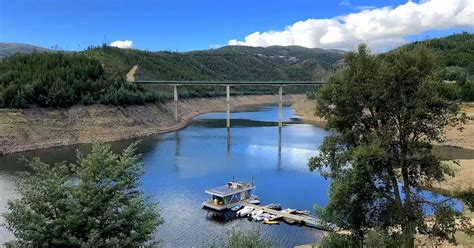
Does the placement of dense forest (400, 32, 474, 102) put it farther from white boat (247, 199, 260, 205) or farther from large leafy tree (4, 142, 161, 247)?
large leafy tree (4, 142, 161, 247)

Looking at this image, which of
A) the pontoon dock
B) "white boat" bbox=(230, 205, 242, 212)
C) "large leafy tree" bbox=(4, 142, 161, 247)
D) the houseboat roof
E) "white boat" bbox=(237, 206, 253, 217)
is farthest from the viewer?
the houseboat roof

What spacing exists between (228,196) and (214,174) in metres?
11.5

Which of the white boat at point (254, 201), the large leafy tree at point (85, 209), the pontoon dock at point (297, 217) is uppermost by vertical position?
A: the large leafy tree at point (85, 209)

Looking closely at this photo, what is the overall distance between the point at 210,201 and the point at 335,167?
66.8 feet

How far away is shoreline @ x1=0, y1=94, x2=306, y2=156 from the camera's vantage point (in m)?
65.7

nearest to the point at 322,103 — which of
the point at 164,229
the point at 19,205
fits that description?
the point at 19,205

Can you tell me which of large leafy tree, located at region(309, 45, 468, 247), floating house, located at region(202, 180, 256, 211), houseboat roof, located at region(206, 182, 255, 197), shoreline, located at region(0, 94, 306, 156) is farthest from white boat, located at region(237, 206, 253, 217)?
shoreline, located at region(0, 94, 306, 156)

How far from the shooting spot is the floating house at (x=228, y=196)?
119 ft

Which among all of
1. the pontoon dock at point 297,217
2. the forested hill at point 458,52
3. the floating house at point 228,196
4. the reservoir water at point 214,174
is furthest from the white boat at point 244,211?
the forested hill at point 458,52

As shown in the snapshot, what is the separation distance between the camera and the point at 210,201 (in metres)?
37.1

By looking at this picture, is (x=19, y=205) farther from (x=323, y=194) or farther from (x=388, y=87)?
(x=323, y=194)

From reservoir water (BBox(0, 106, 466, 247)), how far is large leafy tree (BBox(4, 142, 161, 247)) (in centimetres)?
752

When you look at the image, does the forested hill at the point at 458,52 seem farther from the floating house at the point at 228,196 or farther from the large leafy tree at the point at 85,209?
the large leafy tree at the point at 85,209

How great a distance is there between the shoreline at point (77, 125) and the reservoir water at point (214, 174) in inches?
136
